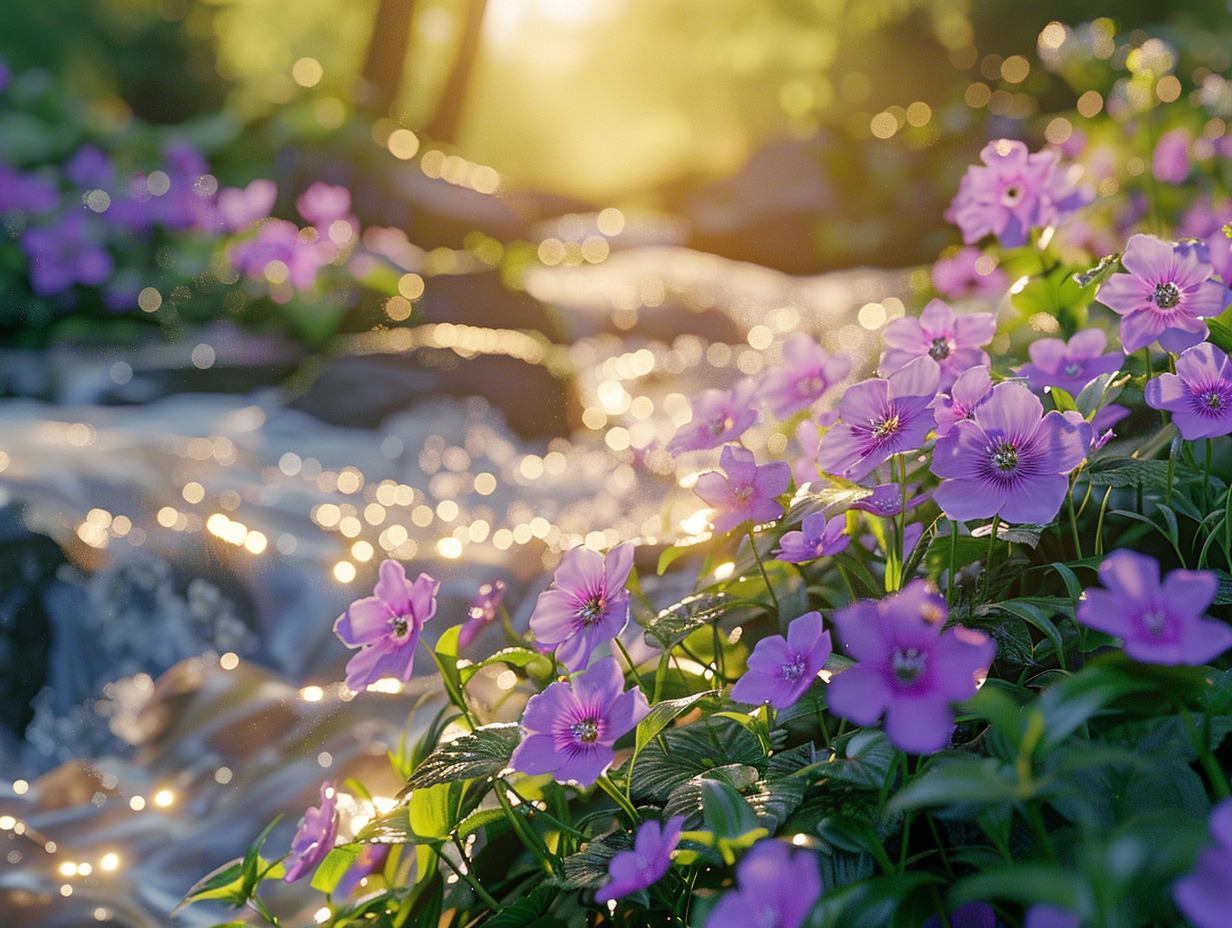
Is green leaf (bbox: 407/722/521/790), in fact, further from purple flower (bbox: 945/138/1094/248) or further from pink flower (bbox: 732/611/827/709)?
purple flower (bbox: 945/138/1094/248)

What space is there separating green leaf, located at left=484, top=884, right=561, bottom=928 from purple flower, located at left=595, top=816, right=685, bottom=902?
0.44 ft

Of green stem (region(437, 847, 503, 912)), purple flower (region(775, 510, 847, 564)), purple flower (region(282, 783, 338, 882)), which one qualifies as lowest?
purple flower (region(282, 783, 338, 882))

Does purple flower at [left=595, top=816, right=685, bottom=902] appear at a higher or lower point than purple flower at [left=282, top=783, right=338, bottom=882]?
higher

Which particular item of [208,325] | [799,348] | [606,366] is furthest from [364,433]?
[799,348]

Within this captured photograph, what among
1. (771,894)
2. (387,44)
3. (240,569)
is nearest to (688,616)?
(771,894)

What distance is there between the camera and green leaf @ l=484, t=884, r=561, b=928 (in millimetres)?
706

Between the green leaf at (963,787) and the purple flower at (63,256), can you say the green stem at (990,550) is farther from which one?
the purple flower at (63,256)

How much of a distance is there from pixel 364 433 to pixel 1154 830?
3.14 meters

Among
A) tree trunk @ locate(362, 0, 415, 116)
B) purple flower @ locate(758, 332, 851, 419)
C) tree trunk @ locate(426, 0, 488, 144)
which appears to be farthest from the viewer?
tree trunk @ locate(426, 0, 488, 144)

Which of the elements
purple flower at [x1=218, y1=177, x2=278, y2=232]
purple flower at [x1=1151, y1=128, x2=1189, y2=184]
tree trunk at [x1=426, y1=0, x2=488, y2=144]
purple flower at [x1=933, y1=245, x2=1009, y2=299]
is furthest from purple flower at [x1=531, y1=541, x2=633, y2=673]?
tree trunk at [x1=426, y1=0, x2=488, y2=144]

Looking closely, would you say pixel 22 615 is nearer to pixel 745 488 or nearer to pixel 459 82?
pixel 745 488

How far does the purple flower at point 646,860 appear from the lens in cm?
58

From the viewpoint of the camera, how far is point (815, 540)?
0.79 m

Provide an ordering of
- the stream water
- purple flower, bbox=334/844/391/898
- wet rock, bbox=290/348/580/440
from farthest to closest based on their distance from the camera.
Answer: wet rock, bbox=290/348/580/440, the stream water, purple flower, bbox=334/844/391/898
